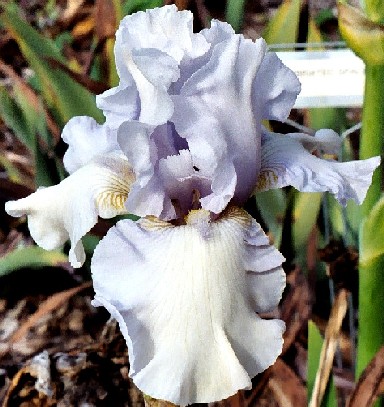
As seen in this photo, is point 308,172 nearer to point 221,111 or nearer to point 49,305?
point 221,111

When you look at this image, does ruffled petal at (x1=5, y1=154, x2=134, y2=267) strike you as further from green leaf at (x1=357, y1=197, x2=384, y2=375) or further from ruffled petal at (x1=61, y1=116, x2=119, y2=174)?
green leaf at (x1=357, y1=197, x2=384, y2=375)

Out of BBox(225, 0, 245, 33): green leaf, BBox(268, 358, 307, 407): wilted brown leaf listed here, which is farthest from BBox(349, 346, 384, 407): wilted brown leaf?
BBox(225, 0, 245, 33): green leaf

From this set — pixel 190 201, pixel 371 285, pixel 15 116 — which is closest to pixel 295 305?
pixel 371 285

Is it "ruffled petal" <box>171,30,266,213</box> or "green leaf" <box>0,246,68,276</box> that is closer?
"ruffled petal" <box>171,30,266,213</box>

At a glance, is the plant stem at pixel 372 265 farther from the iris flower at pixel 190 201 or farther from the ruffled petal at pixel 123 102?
the ruffled petal at pixel 123 102

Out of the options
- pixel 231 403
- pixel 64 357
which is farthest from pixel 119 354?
pixel 231 403

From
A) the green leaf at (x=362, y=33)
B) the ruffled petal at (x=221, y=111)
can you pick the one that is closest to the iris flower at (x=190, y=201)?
the ruffled petal at (x=221, y=111)
